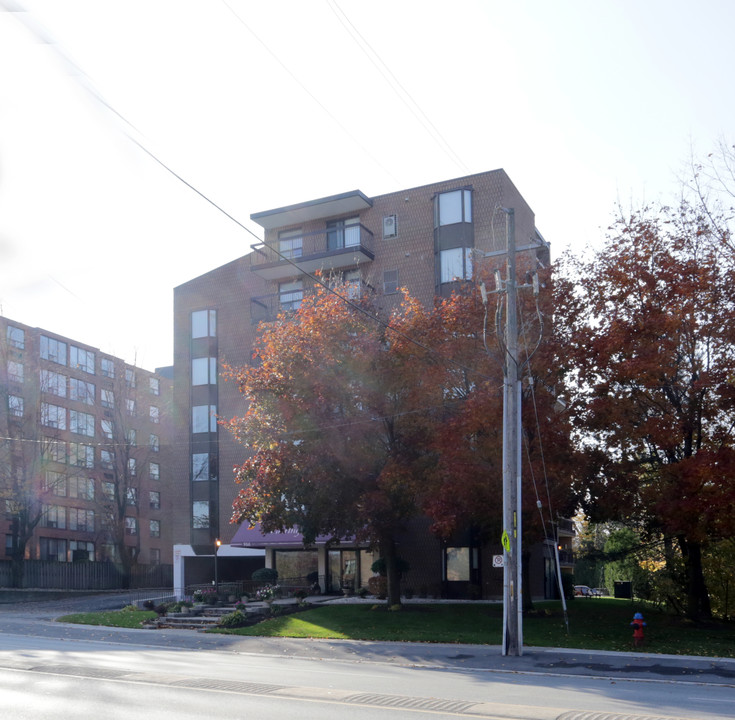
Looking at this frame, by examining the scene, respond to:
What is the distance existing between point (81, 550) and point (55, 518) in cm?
315

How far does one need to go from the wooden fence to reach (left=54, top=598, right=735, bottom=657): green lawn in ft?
51.1

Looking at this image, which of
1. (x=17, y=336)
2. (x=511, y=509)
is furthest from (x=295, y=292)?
(x=17, y=336)

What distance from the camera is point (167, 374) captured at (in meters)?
80.2

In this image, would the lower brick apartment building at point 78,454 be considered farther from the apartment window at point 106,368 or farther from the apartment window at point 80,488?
the apartment window at point 106,368

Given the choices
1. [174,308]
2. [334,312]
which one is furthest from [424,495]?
[174,308]

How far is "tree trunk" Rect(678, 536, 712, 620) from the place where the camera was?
82.1 ft

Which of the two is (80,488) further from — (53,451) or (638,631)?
(638,631)

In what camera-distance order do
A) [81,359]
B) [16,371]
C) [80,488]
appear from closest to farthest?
1. [16,371]
2. [80,488]
3. [81,359]

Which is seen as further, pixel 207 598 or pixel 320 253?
pixel 320 253

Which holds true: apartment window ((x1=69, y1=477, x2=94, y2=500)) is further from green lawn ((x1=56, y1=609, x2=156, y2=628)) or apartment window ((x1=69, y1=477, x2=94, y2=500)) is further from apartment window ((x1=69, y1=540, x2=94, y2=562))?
green lawn ((x1=56, y1=609, x2=156, y2=628))

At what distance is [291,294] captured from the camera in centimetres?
4297

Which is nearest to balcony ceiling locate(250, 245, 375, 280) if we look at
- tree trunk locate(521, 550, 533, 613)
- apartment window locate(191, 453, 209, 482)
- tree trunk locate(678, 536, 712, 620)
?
apartment window locate(191, 453, 209, 482)

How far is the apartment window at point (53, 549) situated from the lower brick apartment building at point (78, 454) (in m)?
0.08

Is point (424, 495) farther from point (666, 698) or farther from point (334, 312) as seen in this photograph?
point (666, 698)
